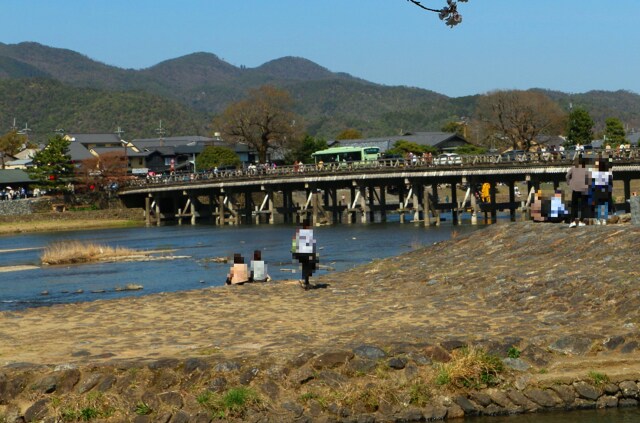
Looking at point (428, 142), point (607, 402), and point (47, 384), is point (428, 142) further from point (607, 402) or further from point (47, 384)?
point (47, 384)

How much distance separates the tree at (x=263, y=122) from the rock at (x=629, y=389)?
300 ft

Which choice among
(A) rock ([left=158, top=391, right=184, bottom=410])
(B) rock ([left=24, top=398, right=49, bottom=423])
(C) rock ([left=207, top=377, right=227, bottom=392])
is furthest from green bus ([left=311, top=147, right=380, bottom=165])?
(B) rock ([left=24, top=398, right=49, bottom=423])

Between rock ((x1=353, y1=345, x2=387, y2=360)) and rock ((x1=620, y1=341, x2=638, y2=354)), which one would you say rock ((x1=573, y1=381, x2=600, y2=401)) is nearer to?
rock ((x1=620, y1=341, x2=638, y2=354))

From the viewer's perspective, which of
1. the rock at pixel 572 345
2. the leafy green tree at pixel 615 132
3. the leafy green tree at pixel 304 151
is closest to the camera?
the rock at pixel 572 345

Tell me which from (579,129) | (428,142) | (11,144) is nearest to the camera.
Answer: (579,129)

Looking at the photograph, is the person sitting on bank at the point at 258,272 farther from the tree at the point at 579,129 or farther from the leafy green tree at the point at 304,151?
the leafy green tree at the point at 304,151

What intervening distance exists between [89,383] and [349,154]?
86.6m

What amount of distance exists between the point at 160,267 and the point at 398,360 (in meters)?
25.7

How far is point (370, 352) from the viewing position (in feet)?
42.6

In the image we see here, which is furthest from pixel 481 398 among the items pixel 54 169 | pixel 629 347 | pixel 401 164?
pixel 54 169

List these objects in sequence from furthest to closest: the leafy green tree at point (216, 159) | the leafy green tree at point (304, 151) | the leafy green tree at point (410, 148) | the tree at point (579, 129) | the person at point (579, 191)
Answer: the leafy green tree at point (304, 151) < the leafy green tree at point (410, 148) < the tree at point (579, 129) < the leafy green tree at point (216, 159) < the person at point (579, 191)

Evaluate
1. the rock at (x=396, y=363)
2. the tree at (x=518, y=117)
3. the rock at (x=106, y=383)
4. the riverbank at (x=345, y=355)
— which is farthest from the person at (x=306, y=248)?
the tree at (x=518, y=117)

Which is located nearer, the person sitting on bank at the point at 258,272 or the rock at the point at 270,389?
the rock at the point at 270,389

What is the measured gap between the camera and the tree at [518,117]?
104 metres
